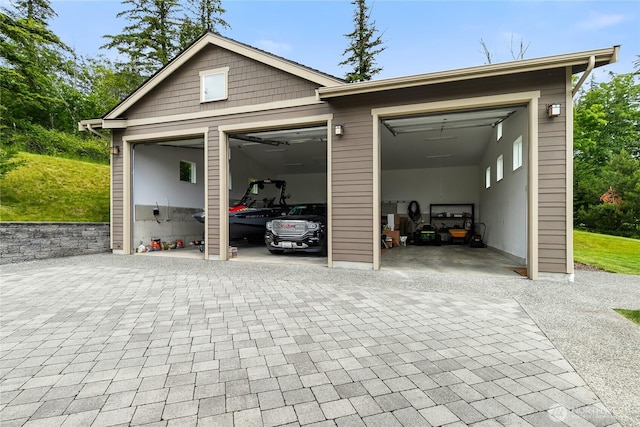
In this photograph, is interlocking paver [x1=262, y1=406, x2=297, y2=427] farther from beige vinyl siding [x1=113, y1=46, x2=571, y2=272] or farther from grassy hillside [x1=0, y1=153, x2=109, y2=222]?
grassy hillside [x1=0, y1=153, x2=109, y2=222]

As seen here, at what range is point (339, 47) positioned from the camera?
19.3 metres

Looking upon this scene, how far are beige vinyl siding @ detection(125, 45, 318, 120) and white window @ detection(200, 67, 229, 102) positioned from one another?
0.11 m

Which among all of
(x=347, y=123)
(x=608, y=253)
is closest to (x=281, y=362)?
(x=347, y=123)

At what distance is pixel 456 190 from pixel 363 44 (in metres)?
11.2

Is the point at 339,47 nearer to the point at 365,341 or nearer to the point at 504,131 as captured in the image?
the point at 504,131

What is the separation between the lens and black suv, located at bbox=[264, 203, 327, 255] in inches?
288

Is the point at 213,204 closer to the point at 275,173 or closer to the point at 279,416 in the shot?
the point at 279,416

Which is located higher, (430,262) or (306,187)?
(306,187)

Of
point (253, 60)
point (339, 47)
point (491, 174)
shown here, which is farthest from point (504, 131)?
point (339, 47)

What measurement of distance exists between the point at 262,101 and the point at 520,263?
21.9ft

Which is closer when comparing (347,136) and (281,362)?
(281,362)

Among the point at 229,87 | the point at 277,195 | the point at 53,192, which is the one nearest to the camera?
the point at 229,87

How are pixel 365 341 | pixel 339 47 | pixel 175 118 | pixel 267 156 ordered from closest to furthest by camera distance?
pixel 365 341 → pixel 175 118 → pixel 267 156 → pixel 339 47

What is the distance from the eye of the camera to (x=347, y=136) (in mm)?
6105
